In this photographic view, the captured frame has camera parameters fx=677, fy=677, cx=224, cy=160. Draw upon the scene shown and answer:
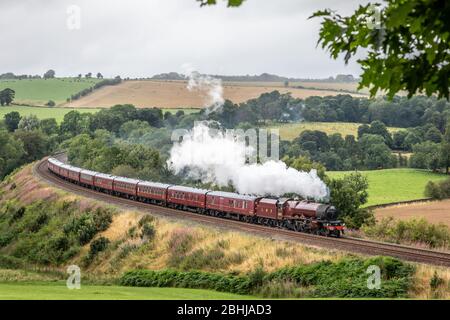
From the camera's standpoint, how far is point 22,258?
47.6 metres

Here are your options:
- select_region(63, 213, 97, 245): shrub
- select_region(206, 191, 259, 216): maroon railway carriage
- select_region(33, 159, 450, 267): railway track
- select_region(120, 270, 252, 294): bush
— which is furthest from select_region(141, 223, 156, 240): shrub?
select_region(120, 270, 252, 294): bush

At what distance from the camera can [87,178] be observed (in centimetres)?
7438

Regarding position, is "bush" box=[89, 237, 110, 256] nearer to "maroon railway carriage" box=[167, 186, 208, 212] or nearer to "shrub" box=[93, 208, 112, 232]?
"shrub" box=[93, 208, 112, 232]

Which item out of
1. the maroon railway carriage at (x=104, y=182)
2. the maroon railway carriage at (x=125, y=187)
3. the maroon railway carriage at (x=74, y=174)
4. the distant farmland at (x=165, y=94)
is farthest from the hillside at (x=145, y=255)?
the distant farmland at (x=165, y=94)

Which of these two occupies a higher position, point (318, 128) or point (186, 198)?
point (186, 198)

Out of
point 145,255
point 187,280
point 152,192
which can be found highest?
point 187,280

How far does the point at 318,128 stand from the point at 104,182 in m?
85.7

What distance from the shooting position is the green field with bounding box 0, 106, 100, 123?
177125mm

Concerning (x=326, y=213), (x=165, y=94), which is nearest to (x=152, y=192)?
(x=326, y=213)

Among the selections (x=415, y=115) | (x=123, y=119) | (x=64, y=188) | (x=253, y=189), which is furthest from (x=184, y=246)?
(x=415, y=115)

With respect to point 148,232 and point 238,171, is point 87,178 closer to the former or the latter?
point 238,171

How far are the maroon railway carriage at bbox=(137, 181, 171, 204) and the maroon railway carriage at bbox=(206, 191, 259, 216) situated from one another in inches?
285

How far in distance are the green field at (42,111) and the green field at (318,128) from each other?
5381 cm
